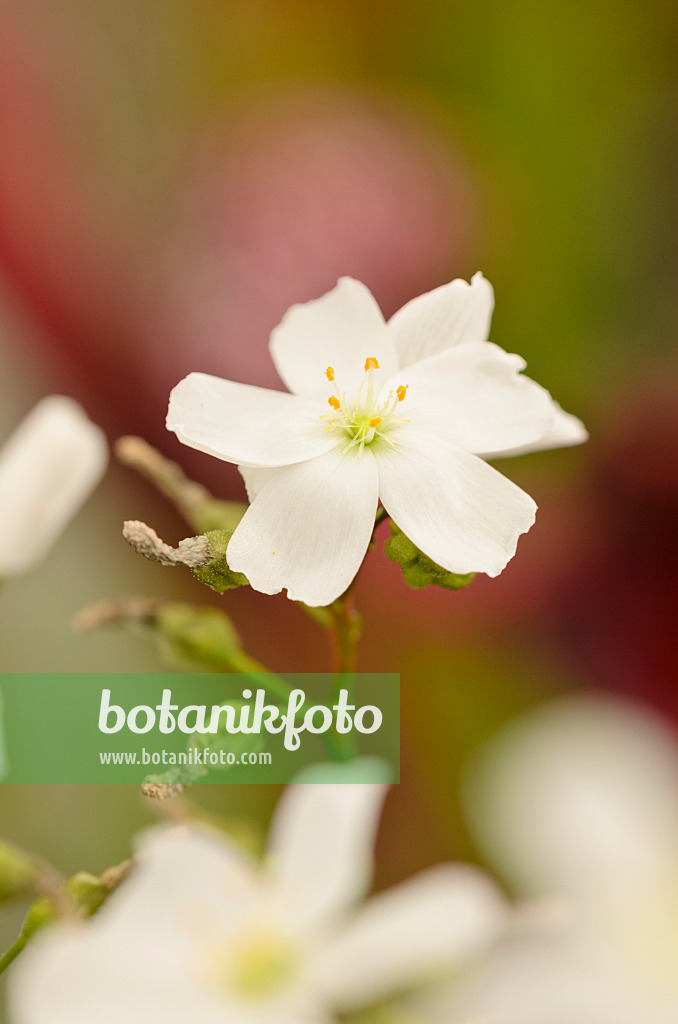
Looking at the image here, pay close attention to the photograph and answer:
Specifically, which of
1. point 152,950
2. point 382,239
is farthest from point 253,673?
point 382,239

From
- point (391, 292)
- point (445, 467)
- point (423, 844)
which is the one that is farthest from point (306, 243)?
point (445, 467)

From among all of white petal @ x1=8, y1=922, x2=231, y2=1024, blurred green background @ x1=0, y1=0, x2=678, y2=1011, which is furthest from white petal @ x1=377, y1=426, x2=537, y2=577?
blurred green background @ x1=0, y1=0, x2=678, y2=1011

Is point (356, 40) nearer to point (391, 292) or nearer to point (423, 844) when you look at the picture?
point (391, 292)

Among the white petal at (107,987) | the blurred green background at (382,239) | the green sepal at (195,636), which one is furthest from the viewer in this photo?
the blurred green background at (382,239)

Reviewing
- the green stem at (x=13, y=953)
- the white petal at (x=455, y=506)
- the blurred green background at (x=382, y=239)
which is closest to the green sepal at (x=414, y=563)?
the white petal at (x=455, y=506)

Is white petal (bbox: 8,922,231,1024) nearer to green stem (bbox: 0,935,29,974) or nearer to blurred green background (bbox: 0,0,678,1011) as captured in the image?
green stem (bbox: 0,935,29,974)

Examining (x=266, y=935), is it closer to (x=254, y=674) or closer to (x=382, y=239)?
(x=254, y=674)

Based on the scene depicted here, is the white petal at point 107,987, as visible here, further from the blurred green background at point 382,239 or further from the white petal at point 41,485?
the blurred green background at point 382,239
